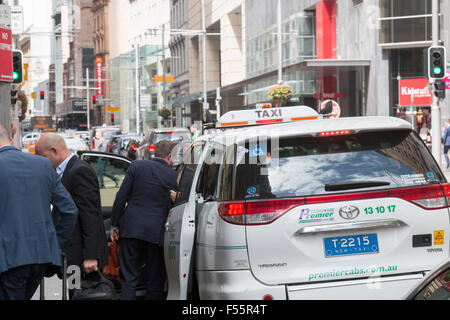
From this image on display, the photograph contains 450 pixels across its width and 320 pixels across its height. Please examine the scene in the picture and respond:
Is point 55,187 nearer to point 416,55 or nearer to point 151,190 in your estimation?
point 151,190

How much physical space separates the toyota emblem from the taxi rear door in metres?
1.13

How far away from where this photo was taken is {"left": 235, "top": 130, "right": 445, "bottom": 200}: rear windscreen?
5.80 metres

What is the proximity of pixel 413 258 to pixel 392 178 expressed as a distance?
1.84 ft

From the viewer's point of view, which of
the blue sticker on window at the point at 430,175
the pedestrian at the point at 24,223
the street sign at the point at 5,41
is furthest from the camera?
the street sign at the point at 5,41

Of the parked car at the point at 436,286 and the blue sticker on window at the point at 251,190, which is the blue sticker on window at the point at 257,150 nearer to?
the blue sticker on window at the point at 251,190

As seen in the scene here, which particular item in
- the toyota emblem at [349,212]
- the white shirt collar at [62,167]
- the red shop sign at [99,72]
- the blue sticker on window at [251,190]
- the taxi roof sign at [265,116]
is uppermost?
the red shop sign at [99,72]

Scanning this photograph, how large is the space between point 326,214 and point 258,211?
451 mm

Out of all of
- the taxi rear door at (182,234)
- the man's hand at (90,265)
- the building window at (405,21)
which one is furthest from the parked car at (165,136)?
the man's hand at (90,265)

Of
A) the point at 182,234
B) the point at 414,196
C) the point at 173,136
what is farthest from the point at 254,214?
the point at 173,136

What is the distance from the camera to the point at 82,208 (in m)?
6.86

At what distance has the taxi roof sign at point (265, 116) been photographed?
7.26 metres

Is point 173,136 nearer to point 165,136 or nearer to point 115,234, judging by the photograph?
point 165,136

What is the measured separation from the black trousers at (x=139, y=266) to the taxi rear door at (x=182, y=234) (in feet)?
1.38

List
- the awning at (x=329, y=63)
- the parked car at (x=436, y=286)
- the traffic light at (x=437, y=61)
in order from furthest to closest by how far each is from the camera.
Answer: the awning at (x=329, y=63) < the traffic light at (x=437, y=61) < the parked car at (x=436, y=286)
